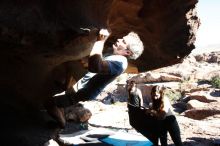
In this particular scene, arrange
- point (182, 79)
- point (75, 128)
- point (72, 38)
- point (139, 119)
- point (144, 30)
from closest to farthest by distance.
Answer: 1. point (72, 38)
2. point (144, 30)
3. point (139, 119)
4. point (75, 128)
5. point (182, 79)

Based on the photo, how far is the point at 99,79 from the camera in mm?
4984

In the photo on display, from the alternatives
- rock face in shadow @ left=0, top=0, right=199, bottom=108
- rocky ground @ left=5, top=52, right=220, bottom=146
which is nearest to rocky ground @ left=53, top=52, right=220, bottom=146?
rocky ground @ left=5, top=52, right=220, bottom=146

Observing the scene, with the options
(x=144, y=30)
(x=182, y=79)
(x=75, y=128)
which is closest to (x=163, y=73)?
(x=182, y=79)

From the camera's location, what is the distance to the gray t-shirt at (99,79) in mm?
4726

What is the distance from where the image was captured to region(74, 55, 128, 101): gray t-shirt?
4.73m

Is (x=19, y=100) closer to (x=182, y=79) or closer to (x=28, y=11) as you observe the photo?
(x=28, y=11)

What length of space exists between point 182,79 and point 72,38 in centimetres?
2233

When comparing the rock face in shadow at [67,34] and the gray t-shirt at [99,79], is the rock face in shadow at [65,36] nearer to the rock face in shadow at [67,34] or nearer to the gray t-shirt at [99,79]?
the rock face in shadow at [67,34]

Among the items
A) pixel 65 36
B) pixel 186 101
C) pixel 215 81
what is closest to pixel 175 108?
pixel 186 101

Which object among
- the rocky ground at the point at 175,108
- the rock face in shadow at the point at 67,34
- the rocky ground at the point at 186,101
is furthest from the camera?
the rocky ground at the point at 186,101

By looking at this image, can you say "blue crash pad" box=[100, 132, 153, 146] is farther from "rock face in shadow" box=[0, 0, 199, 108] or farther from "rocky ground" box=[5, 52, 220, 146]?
"rock face in shadow" box=[0, 0, 199, 108]

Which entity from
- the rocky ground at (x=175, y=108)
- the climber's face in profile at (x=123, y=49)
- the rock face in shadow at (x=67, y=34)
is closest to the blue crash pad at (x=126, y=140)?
the rocky ground at (x=175, y=108)

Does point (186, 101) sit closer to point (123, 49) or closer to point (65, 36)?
point (123, 49)

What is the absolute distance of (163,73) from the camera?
26016mm
